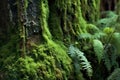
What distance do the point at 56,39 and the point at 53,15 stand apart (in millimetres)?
410

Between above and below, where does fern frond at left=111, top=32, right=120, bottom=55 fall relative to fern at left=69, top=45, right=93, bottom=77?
above

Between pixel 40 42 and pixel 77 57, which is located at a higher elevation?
pixel 40 42

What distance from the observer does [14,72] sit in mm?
4145

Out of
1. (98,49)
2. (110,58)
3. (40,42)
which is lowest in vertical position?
(110,58)

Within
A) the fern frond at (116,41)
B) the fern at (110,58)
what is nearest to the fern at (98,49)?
the fern at (110,58)

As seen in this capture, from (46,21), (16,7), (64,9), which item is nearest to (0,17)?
(16,7)

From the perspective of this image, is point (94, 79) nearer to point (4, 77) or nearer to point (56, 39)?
point (56, 39)

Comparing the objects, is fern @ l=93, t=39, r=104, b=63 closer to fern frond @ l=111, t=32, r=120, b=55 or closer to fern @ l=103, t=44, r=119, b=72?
fern @ l=103, t=44, r=119, b=72

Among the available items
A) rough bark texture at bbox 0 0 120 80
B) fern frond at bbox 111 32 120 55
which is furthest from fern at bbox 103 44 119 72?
rough bark texture at bbox 0 0 120 80

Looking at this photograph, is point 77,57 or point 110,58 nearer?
point 77,57

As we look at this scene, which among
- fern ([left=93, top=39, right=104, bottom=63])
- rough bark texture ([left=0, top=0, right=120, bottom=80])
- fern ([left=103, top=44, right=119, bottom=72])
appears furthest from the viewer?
fern ([left=103, top=44, right=119, bottom=72])

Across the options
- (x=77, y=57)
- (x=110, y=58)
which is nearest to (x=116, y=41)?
(x=110, y=58)

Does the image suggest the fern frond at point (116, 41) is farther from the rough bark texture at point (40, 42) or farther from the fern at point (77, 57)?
the fern at point (77, 57)

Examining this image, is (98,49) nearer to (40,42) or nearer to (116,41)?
(116,41)
